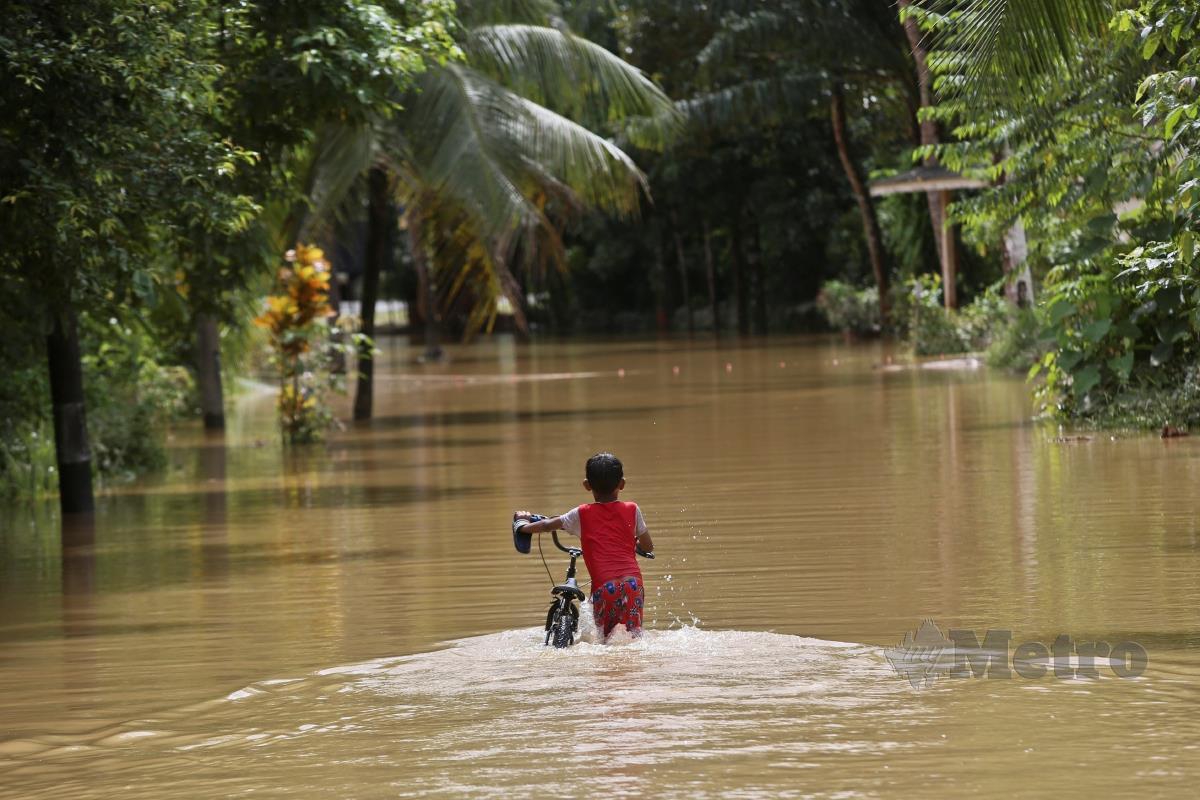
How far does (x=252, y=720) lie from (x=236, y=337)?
23.3m

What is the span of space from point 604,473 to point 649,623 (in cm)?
128

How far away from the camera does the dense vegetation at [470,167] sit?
1187 centimetres

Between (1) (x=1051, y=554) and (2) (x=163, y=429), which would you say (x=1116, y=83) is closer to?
(1) (x=1051, y=554)

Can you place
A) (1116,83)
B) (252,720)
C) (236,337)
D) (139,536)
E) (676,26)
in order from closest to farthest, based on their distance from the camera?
(252,720) → (139,536) → (1116,83) → (236,337) → (676,26)

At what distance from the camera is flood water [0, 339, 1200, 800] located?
643 cm

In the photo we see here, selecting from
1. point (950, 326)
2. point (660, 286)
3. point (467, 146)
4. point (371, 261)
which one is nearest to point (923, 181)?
point (950, 326)

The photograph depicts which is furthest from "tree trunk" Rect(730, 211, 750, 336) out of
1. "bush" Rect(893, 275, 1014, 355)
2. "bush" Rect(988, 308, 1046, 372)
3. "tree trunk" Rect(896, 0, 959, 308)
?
"bush" Rect(988, 308, 1046, 372)

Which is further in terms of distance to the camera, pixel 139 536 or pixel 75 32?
pixel 139 536

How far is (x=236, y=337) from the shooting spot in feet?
98.7

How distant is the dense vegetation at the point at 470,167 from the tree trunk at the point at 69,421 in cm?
2

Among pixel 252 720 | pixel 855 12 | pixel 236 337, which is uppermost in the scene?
pixel 855 12

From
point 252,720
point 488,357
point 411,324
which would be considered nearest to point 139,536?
point 252,720

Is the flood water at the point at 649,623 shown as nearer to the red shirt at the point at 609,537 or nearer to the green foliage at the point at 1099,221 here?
the red shirt at the point at 609,537

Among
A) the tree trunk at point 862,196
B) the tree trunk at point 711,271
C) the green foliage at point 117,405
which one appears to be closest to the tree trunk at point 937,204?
the tree trunk at point 862,196
